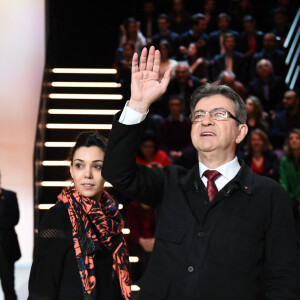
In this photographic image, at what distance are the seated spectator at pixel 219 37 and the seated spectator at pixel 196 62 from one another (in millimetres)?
467

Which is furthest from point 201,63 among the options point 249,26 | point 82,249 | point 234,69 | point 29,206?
point 82,249

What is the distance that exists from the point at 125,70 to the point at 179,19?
181 cm

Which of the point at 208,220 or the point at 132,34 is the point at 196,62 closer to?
the point at 132,34

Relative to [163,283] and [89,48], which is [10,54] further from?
[163,283]

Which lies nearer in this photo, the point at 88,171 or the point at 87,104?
the point at 88,171

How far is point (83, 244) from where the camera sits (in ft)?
9.50

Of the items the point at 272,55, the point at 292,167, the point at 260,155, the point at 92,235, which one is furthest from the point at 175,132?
the point at 92,235

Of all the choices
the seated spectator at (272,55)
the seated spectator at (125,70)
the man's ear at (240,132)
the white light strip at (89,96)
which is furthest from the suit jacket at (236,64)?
the man's ear at (240,132)

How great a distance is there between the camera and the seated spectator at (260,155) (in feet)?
20.5

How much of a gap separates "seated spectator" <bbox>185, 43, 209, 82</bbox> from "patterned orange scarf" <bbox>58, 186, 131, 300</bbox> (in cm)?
508

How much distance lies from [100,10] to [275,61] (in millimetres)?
2948

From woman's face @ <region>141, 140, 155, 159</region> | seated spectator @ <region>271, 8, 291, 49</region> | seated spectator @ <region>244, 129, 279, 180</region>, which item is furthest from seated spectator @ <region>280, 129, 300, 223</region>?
seated spectator @ <region>271, 8, 291, 49</region>

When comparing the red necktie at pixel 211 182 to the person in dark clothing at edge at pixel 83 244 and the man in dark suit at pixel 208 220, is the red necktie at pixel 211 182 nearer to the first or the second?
the man in dark suit at pixel 208 220

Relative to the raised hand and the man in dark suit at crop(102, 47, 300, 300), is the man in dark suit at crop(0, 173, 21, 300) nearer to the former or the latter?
the man in dark suit at crop(102, 47, 300, 300)
